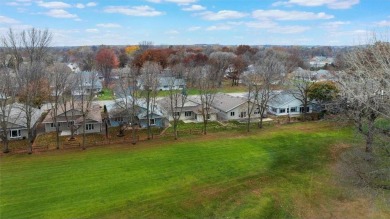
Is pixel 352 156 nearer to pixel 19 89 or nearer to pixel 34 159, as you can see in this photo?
pixel 34 159

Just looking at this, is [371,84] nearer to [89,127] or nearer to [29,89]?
[29,89]

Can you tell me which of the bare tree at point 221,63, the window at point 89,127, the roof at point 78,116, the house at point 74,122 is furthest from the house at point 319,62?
the window at point 89,127

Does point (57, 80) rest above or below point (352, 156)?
above

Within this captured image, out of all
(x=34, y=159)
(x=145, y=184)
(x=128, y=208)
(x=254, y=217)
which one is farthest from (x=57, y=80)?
(x=254, y=217)

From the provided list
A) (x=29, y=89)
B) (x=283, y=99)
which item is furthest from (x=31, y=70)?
(x=283, y=99)

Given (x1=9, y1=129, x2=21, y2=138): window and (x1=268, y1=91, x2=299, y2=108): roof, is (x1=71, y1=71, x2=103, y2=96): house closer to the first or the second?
(x1=9, y1=129, x2=21, y2=138): window

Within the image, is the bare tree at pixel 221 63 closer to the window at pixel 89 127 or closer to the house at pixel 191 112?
the house at pixel 191 112

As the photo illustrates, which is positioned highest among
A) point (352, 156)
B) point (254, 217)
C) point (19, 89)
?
point (19, 89)
